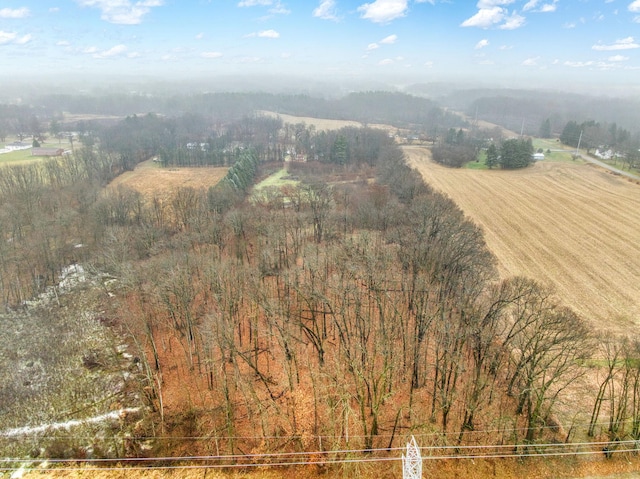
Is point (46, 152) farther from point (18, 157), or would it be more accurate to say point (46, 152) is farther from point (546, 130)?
point (546, 130)

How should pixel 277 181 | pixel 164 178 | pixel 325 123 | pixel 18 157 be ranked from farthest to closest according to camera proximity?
pixel 325 123, pixel 18 157, pixel 164 178, pixel 277 181

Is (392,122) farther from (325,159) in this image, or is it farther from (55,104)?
(55,104)

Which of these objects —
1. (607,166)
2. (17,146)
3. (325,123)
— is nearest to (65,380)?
(607,166)

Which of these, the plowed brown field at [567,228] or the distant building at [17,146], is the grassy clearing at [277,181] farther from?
the distant building at [17,146]

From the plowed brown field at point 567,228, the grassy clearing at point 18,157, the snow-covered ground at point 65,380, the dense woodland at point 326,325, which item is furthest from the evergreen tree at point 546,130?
the grassy clearing at point 18,157

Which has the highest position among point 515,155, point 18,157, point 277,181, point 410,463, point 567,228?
point 18,157

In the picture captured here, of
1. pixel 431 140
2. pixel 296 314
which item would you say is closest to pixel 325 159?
pixel 431 140

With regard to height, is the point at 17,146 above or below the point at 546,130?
below
